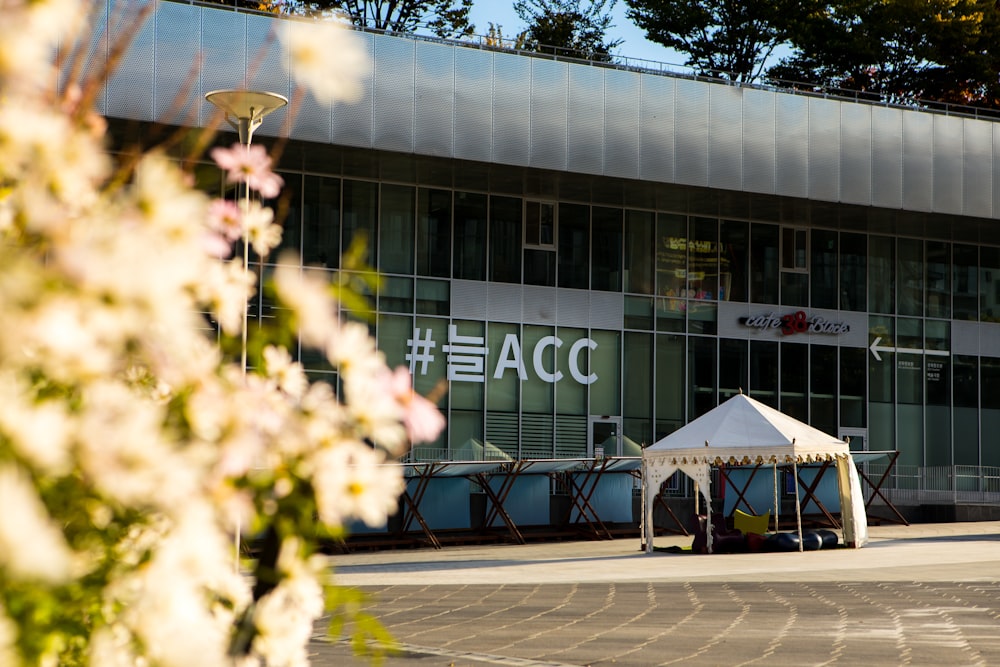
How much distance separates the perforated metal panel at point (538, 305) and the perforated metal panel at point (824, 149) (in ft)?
20.8

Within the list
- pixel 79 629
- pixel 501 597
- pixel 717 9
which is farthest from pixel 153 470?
pixel 717 9

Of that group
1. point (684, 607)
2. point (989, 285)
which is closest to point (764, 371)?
point (989, 285)

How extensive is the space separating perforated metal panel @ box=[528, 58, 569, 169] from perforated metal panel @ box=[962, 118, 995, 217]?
34.6ft

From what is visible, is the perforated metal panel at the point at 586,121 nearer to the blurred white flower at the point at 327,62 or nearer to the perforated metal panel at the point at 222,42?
the perforated metal panel at the point at 222,42

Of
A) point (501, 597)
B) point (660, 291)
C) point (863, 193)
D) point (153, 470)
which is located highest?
point (863, 193)

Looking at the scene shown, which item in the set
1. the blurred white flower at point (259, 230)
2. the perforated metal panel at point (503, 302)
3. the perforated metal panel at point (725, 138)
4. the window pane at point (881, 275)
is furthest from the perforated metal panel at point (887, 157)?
the blurred white flower at point (259, 230)

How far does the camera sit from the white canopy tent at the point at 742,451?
2089cm

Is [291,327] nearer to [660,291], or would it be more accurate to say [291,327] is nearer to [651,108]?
[651,108]

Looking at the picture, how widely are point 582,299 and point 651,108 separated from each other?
4.90 meters

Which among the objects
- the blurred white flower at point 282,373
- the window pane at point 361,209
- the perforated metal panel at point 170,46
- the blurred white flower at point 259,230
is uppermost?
the perforated metal panel at point 170,46

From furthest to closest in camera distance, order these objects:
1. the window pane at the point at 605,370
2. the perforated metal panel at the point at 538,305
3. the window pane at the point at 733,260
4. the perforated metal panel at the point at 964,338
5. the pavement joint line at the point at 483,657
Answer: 1. the perforated metal panel at the point at 964,338
2. the window pane at the point at 733,260
3. the window pane at the point at 605,370
4. the perforated metal panel at the point at 538,305
5. the pavement joint line at the point at 483,657

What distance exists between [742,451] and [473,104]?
30.6ft

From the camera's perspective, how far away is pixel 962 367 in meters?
34.2

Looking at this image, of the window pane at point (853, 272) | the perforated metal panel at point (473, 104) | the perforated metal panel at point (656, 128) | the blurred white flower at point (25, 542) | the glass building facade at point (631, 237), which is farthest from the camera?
the window pane at point (853, 272)
